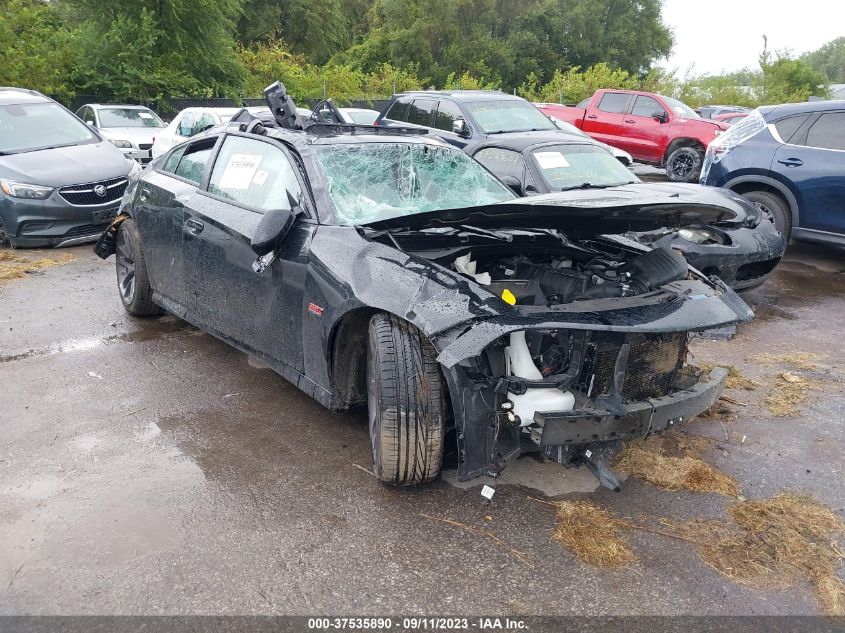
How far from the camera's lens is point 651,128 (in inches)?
560

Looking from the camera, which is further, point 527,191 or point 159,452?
point 527,191

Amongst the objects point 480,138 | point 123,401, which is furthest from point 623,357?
point 480,138

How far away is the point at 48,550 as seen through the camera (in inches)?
112

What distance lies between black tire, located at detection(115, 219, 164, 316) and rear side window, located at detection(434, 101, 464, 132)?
478 centimetres

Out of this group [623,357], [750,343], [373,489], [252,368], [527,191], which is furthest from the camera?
[527,191]

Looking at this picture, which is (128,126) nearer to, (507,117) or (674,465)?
(507,117)

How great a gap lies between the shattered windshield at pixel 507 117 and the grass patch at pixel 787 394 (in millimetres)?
4985

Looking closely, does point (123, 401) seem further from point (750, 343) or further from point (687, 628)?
point (750, 343)

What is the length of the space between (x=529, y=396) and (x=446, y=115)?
22.9 ft

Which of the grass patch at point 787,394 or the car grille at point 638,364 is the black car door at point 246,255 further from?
the grass patch at point 787,394

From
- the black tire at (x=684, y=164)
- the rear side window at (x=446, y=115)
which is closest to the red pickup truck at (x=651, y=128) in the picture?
the black tire at (x=684, y=164)

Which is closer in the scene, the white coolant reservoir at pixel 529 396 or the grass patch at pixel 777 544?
the grass patch at pixel 777 544

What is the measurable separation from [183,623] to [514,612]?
1.19 metres

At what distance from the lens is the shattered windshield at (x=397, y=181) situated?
3.90 metres
